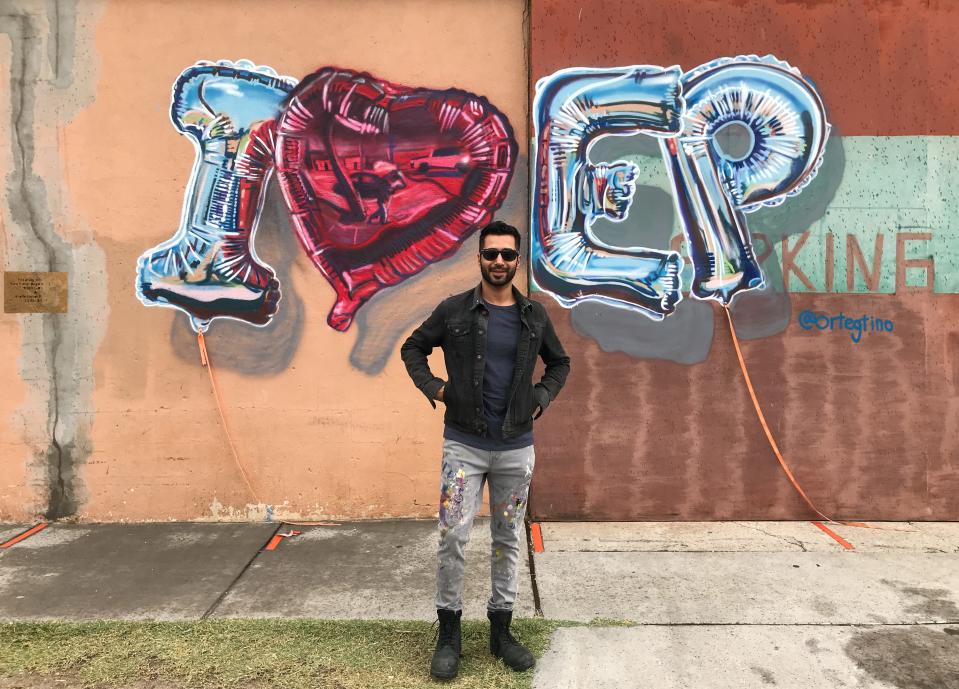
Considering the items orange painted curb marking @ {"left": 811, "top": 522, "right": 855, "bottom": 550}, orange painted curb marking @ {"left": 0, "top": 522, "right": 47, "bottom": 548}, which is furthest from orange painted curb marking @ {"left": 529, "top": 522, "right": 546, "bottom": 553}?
orange painted curb marking @ {"left": 0, "top": 522, "right": 47, "bottom": 548}

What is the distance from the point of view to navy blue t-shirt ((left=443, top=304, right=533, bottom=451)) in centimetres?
311

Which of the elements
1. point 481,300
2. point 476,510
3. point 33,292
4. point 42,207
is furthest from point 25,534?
point 481,300

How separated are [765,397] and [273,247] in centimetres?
362

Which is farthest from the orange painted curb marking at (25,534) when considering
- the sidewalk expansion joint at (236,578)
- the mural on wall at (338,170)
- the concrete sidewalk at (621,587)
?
the mural on wall at (338,170)

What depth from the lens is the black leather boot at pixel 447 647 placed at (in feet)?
9.97

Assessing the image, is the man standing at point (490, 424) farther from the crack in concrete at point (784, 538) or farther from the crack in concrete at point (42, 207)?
the crack in concrete at point (42, 207)

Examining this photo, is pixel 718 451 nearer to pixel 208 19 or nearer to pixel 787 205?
pixel 787 205

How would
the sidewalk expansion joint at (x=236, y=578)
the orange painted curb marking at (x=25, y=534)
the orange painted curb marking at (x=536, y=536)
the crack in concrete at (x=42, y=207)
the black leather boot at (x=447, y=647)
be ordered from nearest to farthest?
the black leather boot at (x=447, y=647) → the sidewalk expansion joint at (x=236, y=578) → the orange painted curb marking at (x=536, y=536) → the orange painted curb marking at (x=25, y=534) → the crack in concrete at (x=42, y=207)

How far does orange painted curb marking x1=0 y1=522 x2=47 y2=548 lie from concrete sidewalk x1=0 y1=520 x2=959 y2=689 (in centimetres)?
6

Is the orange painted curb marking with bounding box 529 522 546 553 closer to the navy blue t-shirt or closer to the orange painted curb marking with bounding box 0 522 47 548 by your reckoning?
the navy blue t-shirt

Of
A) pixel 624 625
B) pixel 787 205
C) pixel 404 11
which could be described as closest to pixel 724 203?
pixel 787 205

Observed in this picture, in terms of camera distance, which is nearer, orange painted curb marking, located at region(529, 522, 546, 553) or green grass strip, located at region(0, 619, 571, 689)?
green grass strip, located at region(0, 619, 571, 689)

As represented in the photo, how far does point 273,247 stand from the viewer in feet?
16.6

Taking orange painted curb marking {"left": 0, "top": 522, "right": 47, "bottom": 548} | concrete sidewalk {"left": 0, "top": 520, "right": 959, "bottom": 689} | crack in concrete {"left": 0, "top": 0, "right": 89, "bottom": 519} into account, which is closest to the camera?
concrete sidewalk {"left": 0, "top": 520, "right": 959, "bottom": 689}
